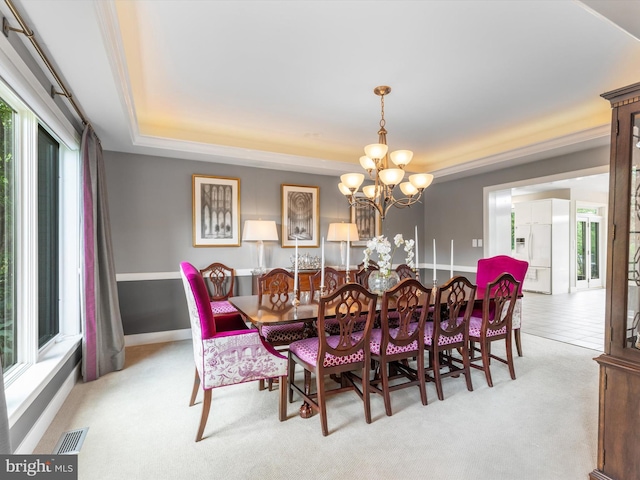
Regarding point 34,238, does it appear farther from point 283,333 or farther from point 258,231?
point 258,231

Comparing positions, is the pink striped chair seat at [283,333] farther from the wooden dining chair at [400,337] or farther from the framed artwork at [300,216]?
the framed artwork at [300,216]

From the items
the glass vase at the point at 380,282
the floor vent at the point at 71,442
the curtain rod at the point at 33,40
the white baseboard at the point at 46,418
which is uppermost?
the curtain rod at the point at 33,40

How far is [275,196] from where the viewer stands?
495 cm

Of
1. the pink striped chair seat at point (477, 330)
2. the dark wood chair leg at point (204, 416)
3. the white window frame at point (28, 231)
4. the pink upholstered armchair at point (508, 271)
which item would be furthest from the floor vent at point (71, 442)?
the pink upholstered armchair at point (508, 271)

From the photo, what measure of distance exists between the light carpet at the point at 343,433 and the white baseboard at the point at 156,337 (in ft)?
3.59

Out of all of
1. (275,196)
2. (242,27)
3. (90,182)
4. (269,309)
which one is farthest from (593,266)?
(90,182)

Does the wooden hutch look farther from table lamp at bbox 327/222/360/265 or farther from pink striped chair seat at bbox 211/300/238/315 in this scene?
table lamp at bbox 327/222/360/265

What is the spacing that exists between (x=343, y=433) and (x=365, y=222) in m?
3.89

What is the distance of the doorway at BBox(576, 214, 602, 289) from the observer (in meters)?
8.26

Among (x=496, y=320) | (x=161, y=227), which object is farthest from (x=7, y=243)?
(x=496, y=320)

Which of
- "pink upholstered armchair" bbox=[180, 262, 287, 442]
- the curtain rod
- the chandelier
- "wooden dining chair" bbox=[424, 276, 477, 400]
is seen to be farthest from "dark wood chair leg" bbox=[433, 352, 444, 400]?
the curtain rod

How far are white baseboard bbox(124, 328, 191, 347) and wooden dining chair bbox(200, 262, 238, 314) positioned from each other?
586 millimetres

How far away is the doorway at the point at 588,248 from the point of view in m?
8.26

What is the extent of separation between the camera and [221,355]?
2.19 meters
